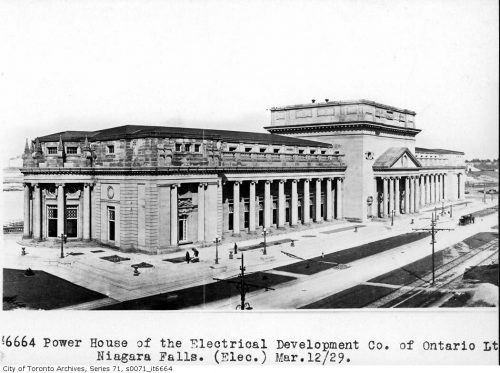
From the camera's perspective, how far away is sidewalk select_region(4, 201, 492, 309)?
89.6 feet

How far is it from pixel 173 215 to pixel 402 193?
1532 inches

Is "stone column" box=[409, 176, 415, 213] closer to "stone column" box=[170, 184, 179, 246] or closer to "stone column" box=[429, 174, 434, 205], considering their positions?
"stone column" box=[429, 174, 434, 205]

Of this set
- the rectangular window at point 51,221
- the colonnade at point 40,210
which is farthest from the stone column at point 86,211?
the rectangular window at point 51,221

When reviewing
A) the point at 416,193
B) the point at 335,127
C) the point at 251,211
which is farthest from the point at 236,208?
the point at 416,193

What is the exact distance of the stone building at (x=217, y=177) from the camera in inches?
1407

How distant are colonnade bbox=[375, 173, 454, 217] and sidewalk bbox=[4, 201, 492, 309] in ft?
51.7

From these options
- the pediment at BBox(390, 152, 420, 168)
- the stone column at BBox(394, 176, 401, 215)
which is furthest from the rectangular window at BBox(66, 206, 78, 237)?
the stone column at BBox(394, 176, 401, 215)

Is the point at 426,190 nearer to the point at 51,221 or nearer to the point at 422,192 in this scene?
the point at 422,192

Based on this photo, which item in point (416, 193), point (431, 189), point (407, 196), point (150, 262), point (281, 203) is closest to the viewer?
point (150, 262)

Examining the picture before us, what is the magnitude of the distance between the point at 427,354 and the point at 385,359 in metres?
1.66

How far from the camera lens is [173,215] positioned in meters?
36.1

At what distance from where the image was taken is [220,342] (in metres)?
18.9

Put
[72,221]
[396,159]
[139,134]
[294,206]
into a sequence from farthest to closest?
[396,159] → [294,206] → [72,221] → [139,134]

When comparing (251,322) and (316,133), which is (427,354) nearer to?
(251,322)
